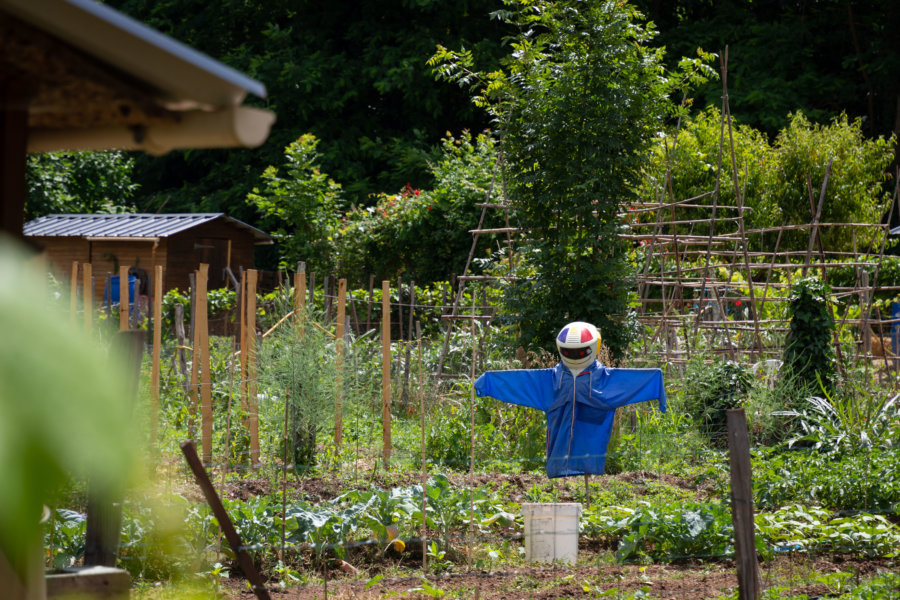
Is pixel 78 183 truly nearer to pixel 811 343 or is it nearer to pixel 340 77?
pixel 340 77

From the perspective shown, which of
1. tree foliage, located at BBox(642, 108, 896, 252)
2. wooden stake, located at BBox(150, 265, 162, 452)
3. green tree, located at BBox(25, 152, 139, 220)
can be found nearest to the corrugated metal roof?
green tree, located at BBox(25, 152, 139, 220)

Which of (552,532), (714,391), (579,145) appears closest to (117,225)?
(579,145)

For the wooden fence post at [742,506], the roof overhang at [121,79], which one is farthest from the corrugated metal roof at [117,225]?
the roof overhang at [121,79]

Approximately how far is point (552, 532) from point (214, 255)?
50.3 feet

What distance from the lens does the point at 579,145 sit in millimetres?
8539

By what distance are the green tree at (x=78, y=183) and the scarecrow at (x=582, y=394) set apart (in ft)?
54.6

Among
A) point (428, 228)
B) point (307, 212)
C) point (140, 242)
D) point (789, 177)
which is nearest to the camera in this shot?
point (428, 228)

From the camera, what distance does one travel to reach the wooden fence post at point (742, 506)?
3.69 metres

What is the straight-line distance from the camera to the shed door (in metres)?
19.1

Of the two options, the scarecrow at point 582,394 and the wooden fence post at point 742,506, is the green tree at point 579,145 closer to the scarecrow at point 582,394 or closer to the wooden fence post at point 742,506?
the scarecrow at point 582,394

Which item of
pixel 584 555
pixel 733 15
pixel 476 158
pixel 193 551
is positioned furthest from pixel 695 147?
pixel 193 551

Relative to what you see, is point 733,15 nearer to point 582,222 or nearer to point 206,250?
point 206,250

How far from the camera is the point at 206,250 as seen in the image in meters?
19.1

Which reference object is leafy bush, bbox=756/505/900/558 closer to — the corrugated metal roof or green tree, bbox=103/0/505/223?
the corrugated metal roof
